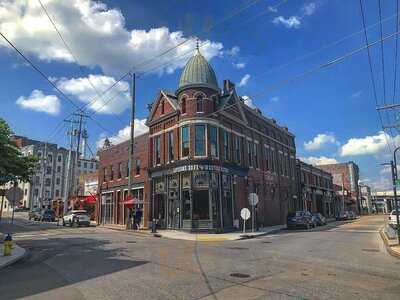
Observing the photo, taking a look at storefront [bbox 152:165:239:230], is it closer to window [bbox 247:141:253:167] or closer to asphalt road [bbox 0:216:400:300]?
window [bbox 247:141:253:167]

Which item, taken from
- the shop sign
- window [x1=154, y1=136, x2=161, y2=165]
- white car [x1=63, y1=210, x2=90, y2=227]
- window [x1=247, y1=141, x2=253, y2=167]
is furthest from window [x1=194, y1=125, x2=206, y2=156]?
white car [x1=63, y1=210, x2=90, y2=227]

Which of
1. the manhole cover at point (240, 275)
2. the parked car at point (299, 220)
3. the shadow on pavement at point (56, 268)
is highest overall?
the parked car at point (299, 220)

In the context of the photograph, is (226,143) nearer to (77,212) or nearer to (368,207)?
(77,212)

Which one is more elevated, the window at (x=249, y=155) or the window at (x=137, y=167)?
the window at (x=249, y=155)

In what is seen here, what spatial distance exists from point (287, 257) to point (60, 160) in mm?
103377

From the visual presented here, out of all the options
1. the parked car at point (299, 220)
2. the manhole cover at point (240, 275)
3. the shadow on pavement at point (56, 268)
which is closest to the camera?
the shadow on pavement at point (56, 268)

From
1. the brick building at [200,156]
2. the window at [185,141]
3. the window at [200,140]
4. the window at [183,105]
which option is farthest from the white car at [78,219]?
the window at [183,105]

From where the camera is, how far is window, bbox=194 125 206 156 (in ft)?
95.9

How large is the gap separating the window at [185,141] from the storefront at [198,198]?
1.37 metres

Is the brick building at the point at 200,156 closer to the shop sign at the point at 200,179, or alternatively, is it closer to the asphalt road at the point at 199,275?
the shop sign at the point at 200,179

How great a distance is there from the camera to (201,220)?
1097 inches

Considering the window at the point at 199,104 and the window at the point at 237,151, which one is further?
the window at the point at 237,151

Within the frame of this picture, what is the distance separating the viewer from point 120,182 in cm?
3906

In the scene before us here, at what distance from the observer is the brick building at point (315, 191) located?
51.3 metres
